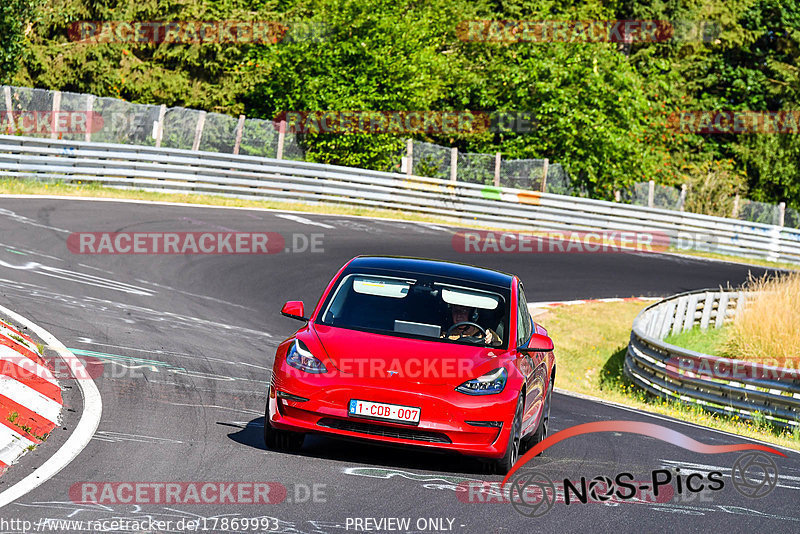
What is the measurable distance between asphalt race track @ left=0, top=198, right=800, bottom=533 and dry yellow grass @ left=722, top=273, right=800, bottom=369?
3986mm

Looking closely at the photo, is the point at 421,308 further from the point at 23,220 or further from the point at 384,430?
the point at 23,220

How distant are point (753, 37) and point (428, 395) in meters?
50.2

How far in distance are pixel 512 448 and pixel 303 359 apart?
1.66 meters

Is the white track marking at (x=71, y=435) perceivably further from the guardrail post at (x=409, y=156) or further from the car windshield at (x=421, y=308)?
the guardrail post at (x=409, y=156)

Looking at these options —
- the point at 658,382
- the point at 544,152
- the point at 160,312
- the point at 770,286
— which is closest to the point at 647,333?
the point at 658,382

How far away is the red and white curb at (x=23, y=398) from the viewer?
7379 millimetres

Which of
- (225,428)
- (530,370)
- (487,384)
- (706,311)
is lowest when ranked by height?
(706,311)

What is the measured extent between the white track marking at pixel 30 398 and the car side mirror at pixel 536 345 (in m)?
3.61

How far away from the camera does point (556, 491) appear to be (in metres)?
7.66

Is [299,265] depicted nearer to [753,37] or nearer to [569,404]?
[569,404]

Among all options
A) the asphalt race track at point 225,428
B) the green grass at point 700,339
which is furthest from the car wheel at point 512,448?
the green grass at point 700,339

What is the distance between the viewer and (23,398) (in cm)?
839

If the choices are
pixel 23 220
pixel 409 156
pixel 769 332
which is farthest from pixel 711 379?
pixel 409 156

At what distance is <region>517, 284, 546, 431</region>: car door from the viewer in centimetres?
875
